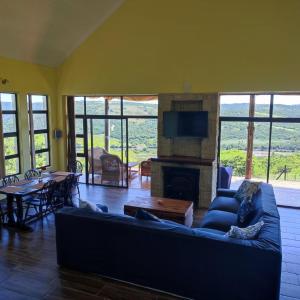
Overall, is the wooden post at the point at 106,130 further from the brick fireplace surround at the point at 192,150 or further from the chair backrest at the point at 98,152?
the brick fireplace surround at the point at 192,150

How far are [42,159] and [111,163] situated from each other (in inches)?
80.9

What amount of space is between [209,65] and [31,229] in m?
5.27

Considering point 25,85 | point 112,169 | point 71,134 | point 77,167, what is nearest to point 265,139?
point 112,169

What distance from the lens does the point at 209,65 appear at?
6.98 meters

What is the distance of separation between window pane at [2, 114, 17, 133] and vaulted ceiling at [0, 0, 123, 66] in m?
1.47

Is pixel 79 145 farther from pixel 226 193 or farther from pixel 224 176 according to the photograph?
pixel 226 193

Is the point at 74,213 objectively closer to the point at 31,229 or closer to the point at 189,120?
the point at 31,229

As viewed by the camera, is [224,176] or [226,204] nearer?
[226,204]

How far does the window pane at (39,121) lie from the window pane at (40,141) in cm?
23

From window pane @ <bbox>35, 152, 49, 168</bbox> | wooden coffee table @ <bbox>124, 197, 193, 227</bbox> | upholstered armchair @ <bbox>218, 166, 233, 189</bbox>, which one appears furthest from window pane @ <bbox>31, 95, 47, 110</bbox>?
upholstered armchair @ <bbox>218, 166, 233, 189</bbox>

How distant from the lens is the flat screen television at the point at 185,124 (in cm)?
715

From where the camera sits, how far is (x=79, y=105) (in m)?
8.89

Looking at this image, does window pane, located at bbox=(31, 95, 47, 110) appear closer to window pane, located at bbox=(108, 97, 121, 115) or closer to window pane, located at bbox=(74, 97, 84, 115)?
window pane, located at bbox=(74, 97, 84, 115)

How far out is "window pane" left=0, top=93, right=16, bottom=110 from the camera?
722 cm
